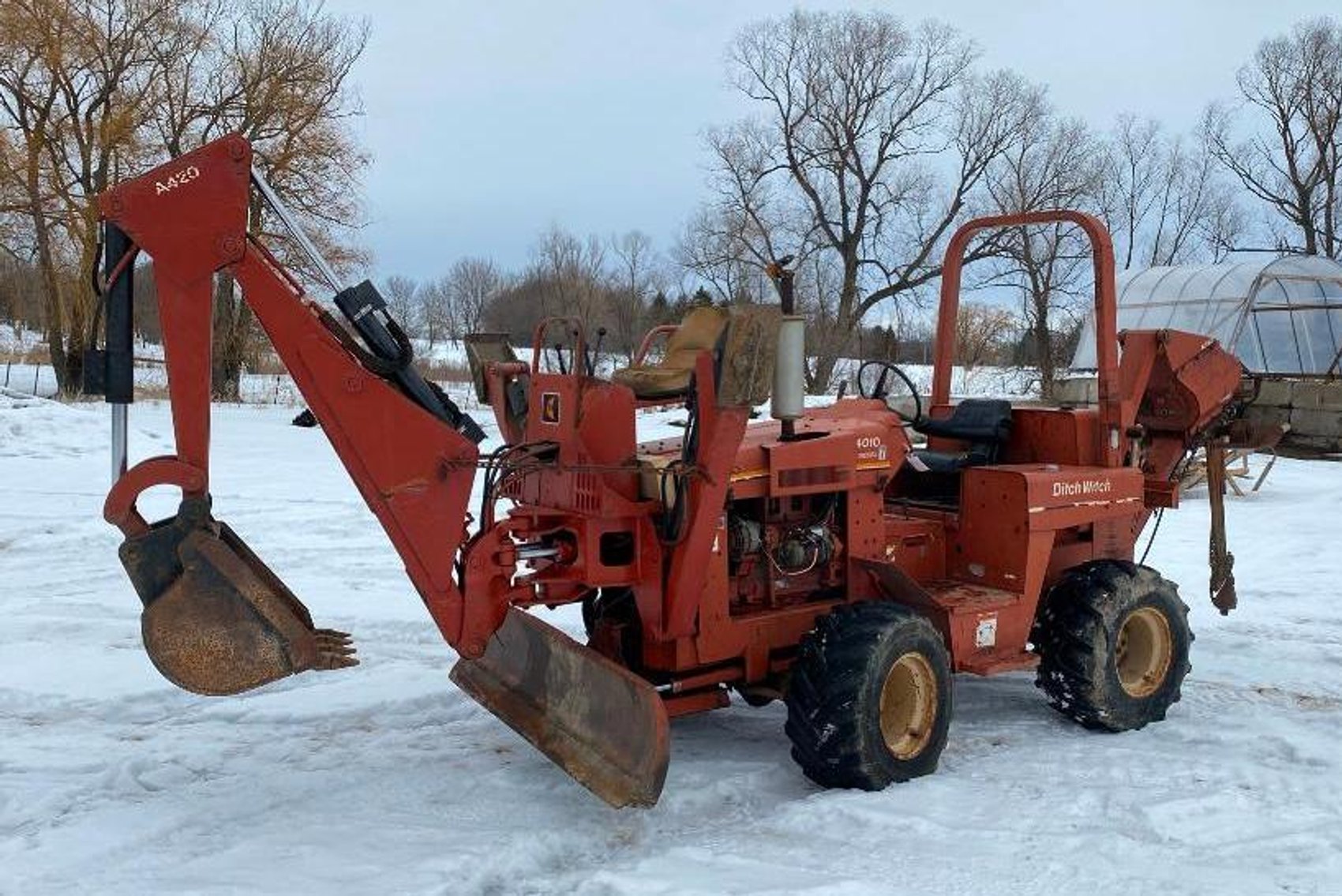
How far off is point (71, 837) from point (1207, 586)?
8.13 metres

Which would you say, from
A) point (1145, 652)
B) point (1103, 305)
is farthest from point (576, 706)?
point (1103, 305)

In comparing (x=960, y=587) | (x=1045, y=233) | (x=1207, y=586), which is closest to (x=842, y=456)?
(x=960, y=587)

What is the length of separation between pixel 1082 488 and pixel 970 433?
70cm

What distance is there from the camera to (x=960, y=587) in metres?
5.88

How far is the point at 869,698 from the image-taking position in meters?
4.77

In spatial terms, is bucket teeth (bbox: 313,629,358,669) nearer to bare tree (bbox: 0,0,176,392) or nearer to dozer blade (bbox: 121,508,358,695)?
dozer blade (bbox: 121,508,358,695)

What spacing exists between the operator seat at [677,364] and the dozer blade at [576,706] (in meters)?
1.07

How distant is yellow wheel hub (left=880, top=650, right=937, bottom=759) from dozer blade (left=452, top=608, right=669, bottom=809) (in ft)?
3.72

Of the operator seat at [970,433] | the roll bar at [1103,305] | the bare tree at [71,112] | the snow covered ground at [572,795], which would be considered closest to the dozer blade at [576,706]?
the snow covered ground at [572,795]

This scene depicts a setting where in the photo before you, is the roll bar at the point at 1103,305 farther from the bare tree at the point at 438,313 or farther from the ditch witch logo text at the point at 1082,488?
the bare tree at the point at 438,313

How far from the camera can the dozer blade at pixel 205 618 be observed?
4266mm

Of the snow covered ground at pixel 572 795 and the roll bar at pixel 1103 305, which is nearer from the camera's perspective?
the snow covered ground at pixel 572 795

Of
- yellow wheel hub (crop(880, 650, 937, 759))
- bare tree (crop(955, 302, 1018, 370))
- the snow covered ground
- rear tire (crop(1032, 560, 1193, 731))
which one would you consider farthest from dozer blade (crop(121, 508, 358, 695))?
bare tree (crop(955, 302, 1018, 370))

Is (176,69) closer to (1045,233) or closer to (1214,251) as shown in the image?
(1045,233)
